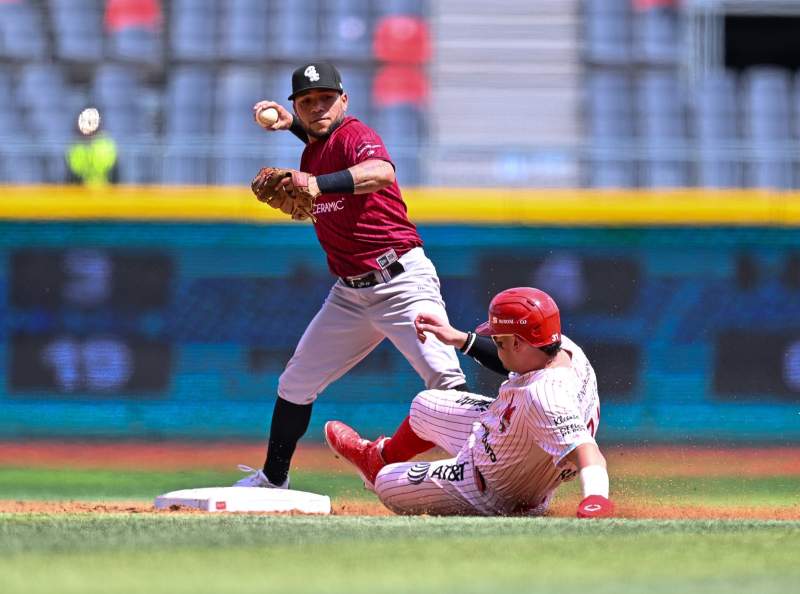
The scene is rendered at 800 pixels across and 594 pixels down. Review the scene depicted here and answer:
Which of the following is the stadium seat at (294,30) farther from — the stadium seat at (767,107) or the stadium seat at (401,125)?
the stadium seat at (767,107)

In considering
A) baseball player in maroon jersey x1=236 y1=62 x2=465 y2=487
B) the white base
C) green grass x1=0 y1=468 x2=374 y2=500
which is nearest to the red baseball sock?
baseball player in maroon jersey x1=236 y1=62 x2=465 y2=487

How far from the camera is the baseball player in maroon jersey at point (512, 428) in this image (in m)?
4.51

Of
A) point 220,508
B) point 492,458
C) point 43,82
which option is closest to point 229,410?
point 220,508

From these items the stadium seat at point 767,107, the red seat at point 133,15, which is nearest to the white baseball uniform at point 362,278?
the stadium seat at point 767,107

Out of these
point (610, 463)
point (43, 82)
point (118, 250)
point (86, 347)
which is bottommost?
point (610, 463)

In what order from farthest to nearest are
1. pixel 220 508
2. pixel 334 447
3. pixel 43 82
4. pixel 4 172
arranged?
pixel 43 82
pixel 4 172
pixel 334 447
pixel 220 508

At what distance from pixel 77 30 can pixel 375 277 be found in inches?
354

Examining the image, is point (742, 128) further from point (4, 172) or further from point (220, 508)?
point (220, 508)

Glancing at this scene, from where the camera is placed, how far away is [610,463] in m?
6.76

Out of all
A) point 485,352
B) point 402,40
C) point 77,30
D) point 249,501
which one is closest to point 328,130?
point 485,352

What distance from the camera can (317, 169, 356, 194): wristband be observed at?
16.5 ft

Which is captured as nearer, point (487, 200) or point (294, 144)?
point (487, 200)

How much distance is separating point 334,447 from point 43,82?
27.4ft

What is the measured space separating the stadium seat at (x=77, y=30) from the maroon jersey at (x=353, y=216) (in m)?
8.54
